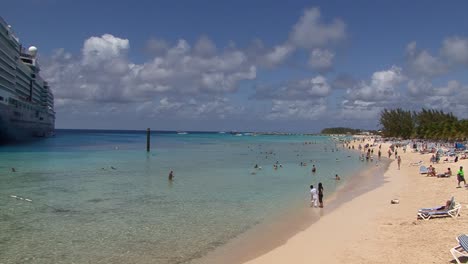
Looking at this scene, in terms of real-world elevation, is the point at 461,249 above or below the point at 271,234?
above

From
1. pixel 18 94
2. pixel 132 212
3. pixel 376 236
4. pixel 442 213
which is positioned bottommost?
pixel 132 212

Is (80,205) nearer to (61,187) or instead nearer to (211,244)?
(61,187)

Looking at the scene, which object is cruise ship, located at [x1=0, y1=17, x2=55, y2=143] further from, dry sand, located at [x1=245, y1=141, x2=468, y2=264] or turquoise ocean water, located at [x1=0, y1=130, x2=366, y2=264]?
dry sand, located at [x1=245, y1=141, x2=468, y2=264]

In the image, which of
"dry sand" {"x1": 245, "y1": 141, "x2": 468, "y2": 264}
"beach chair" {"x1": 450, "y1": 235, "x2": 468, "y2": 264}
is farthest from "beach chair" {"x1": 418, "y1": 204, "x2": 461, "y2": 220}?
"beach chair" {"x1": 450, "y1": 235, "x2": 468, "y2": 264}

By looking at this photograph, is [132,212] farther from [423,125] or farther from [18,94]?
[423,125]

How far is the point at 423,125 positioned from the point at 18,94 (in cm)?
9548

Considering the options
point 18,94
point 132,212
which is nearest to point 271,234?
point 132,212

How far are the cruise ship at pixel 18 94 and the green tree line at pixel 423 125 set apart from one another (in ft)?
265

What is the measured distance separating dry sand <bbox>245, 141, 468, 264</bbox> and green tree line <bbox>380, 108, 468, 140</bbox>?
70.6m

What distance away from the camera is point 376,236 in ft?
44.8

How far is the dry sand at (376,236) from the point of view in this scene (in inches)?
448

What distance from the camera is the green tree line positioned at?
83.7 meters

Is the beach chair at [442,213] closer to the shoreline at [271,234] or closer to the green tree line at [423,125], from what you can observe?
the shoreline at [271,234]

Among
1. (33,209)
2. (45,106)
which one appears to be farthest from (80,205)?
(45,106)
